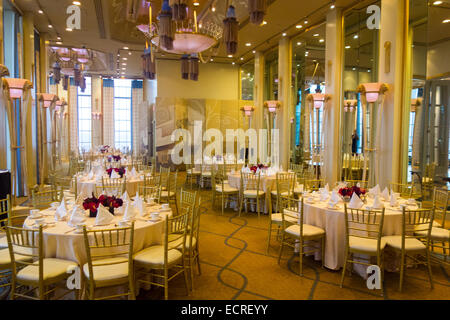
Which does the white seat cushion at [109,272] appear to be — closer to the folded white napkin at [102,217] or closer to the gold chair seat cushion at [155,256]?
the gold chair seat cushion at [155,256]

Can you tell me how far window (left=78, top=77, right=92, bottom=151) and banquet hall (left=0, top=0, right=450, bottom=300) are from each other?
14.1 feet

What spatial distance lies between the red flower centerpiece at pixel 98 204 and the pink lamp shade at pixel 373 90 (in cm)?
526

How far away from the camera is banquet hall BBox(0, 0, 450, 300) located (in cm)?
366

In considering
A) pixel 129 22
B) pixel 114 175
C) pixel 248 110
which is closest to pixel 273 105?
pixel 248 110

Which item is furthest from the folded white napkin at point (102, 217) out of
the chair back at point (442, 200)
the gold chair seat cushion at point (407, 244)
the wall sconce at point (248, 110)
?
the wall sconce at point (248, 110)

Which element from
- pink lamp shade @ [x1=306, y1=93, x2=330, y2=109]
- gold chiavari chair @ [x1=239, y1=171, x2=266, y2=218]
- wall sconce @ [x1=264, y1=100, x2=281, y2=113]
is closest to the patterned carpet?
gold chiavari chair @ [x1=239, y1=171, x2=266, y2=218]

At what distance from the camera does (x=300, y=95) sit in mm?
10984

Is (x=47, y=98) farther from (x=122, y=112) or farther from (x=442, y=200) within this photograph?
(x=122, y=112)

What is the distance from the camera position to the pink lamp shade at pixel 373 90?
673 cm

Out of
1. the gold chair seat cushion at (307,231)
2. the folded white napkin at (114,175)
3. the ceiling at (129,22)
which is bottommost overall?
the gold chair seat cushion at (307,231)

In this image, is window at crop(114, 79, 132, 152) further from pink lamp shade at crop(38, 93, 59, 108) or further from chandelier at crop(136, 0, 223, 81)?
chandelier at crop(136, 0, 223, 81)

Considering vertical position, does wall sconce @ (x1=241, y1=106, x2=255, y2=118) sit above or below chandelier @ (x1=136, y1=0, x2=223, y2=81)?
below
